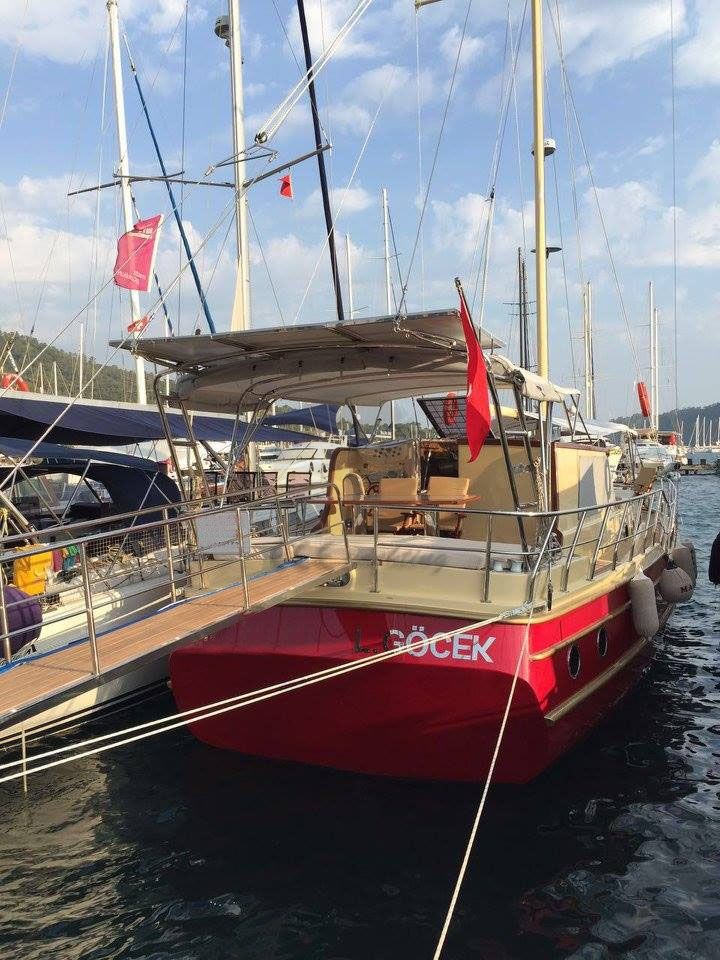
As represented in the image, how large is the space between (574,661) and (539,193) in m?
7.16

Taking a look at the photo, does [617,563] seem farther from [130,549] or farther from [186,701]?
[130,549]

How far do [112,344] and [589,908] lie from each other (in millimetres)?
5900

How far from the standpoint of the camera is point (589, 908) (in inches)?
183

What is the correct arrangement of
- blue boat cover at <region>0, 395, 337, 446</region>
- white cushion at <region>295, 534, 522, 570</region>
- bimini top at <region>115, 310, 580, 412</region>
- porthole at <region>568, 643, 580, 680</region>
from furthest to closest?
blue boat cover at <region>0, 395, 337, 446</region>, porthole at <region>568, 643, 580, 680</region>, bimini top at <region>115, 310, 580, 412</region>, white cushion at <region>295, 534, 522, 570</region>

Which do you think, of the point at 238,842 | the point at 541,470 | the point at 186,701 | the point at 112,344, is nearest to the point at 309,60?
the point at 112,344

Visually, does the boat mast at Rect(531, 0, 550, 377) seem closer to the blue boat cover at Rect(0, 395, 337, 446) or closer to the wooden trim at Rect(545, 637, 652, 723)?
the wooden trim at Rect(545, 637, 652, 723)

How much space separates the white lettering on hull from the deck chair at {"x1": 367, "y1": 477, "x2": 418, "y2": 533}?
2184 millimetres

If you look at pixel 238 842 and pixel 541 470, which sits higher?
pixel 541 470

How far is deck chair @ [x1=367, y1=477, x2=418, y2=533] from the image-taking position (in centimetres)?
737

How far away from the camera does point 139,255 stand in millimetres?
12594

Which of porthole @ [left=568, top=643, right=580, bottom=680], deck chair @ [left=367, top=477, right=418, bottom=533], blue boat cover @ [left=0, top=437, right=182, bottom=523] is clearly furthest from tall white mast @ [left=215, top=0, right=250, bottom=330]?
porthole @ [left=568, top=643, right=580, bottom=680]

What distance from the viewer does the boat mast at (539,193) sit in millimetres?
10188

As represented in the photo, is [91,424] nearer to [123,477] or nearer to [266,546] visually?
[123,477]

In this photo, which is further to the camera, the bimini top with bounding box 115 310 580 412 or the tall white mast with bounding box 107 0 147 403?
the tall white mast with bounding box 107 0 147 403
